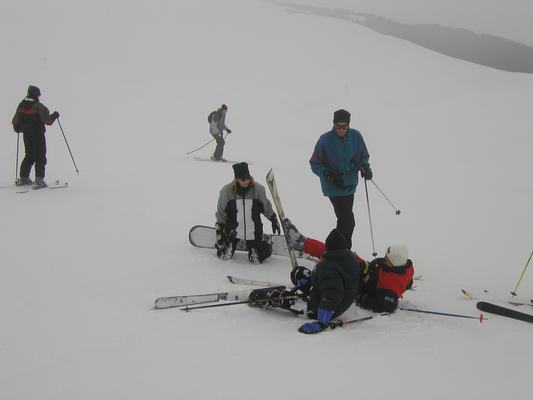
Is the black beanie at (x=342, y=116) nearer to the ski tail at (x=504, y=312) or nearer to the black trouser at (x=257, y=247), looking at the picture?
the black trouser at (x=257, y=247)

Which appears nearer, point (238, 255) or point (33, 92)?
point (238, 255)

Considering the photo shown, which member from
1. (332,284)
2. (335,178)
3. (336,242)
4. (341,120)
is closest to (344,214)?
(335,178)

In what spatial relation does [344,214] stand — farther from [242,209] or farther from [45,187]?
[45,187]

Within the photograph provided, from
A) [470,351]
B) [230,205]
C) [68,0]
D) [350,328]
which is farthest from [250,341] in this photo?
[68,0]

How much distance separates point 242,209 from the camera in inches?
202

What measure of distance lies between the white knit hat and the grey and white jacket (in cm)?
176

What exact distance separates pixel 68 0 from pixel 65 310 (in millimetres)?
36752

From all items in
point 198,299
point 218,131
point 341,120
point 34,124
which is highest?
point 218,131

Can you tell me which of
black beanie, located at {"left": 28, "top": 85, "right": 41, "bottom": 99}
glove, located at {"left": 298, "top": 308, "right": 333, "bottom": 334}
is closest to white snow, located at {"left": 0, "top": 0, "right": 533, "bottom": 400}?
glove, located at {"left": 298, "top": 308, "right": 333, "bottom": 334}

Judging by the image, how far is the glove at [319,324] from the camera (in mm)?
3322

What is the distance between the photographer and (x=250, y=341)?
3.17 m

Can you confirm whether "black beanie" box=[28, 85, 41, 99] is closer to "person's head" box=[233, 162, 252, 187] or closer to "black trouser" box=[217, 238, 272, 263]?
"person's head" box=[233, 162, 252, 187]

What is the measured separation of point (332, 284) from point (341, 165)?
6.10ft

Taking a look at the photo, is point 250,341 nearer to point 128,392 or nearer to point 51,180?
point 128,392
